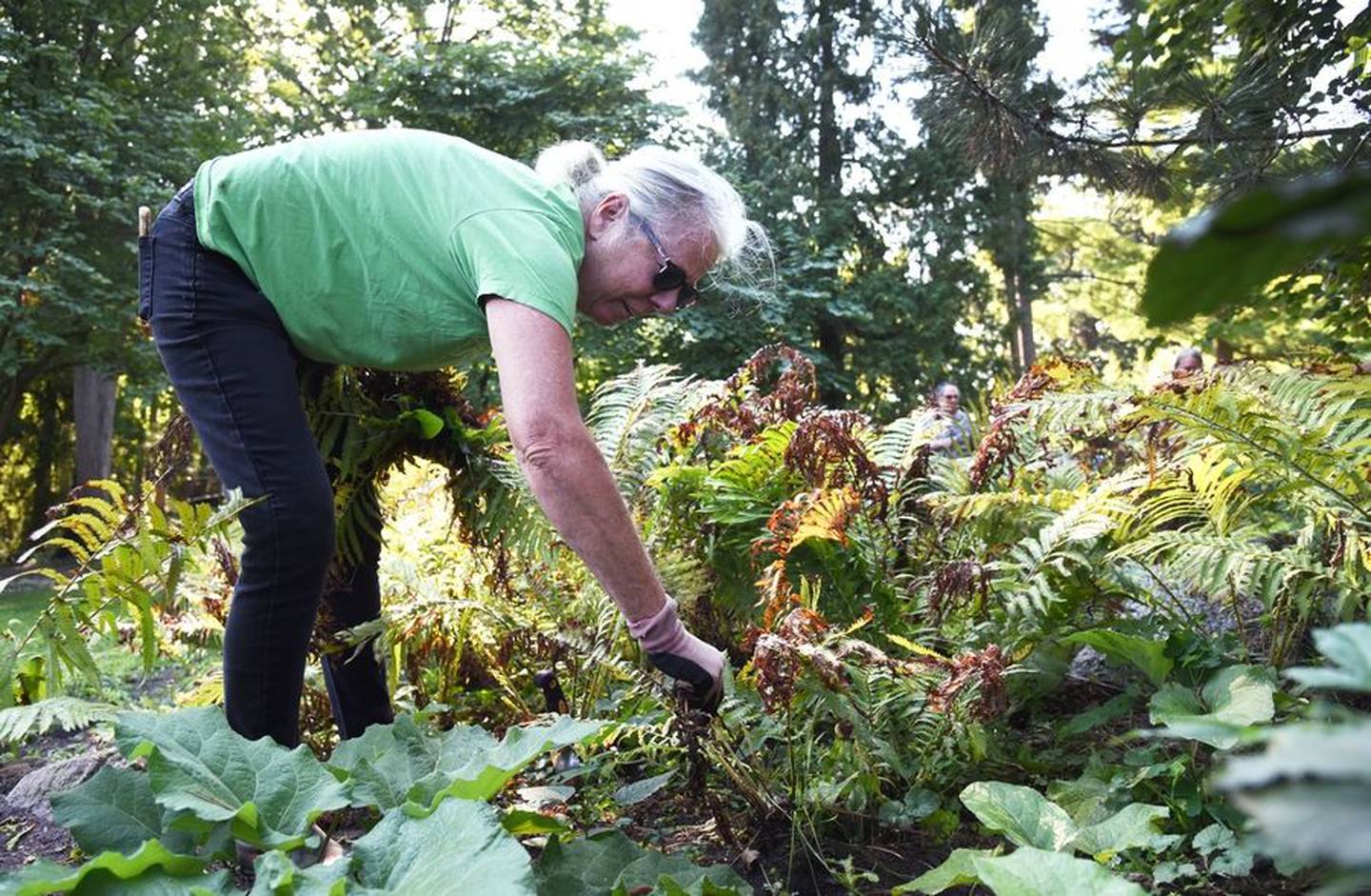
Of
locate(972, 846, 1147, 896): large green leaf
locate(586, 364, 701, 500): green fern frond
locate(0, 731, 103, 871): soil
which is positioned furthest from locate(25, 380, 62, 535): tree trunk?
locate(972, 846, 1147, 896): large green leaf

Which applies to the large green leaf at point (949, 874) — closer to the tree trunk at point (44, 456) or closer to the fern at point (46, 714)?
the fern at point (46, 714)

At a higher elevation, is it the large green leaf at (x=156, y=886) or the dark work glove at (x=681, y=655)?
the dark work glove at (x=681, y=655)

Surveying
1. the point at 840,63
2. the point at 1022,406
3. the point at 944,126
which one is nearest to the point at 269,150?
the point at 1022,406

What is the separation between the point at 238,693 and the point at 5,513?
15.8 m

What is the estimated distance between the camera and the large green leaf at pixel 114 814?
165 centimetres

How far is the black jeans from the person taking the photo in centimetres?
199

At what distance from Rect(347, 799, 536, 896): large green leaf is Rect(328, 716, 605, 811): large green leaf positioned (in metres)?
0.05

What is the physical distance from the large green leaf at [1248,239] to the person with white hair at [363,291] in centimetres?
148

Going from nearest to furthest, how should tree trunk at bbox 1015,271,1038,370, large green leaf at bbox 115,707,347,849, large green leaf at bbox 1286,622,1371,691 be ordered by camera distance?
large green leaf at bbox 1286,622,1371,691 → large green leaf at bbox 115,707,347,849 → tree trunk at bbox 1015,271,1038,370

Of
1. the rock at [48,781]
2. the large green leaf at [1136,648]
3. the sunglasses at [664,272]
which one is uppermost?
the sunglasses at [664,272]

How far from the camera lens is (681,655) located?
195 cm

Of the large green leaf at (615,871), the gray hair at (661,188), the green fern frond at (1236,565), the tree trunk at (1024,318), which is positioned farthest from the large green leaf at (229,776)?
the tree trunk at (1024,318)

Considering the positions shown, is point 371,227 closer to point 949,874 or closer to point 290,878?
point 290,878

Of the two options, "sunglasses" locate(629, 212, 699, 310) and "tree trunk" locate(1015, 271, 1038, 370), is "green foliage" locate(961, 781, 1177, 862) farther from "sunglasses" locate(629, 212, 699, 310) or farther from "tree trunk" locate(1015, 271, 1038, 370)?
"tree trunk" locate(1015, 271, 1038, 370)
